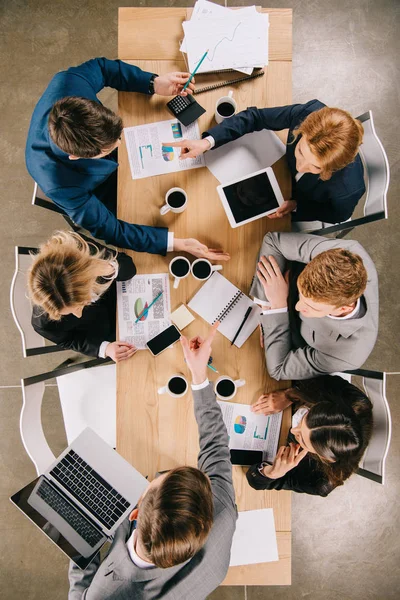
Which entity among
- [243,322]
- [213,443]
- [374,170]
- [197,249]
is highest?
[374,170]

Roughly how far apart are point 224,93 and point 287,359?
117 cm

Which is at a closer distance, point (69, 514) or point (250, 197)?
point (69, 514)

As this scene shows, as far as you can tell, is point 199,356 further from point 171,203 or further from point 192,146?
point 192,146

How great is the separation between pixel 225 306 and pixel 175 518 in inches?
31.9

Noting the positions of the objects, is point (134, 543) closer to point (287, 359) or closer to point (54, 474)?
point (54, 474)

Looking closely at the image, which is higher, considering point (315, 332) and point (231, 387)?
point (315, 332)

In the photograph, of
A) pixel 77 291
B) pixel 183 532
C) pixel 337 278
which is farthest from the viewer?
pixel 77 291

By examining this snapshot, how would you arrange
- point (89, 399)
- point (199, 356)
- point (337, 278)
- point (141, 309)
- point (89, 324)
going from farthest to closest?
point (89, 399) < point (89, 324) < point (141, 309) < point (199, 356) < point (337, 278)

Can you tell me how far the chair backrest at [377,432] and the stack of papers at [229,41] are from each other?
141 centimetres

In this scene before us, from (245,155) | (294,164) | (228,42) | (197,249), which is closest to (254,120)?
(245,155)

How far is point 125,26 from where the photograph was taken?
5.94 feet

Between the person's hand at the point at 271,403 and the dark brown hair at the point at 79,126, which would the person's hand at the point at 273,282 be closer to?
the person's hand at the point at 271,403

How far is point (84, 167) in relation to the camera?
1.65m

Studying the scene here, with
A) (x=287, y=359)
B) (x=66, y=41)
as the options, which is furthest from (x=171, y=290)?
(x=66, y=41)
